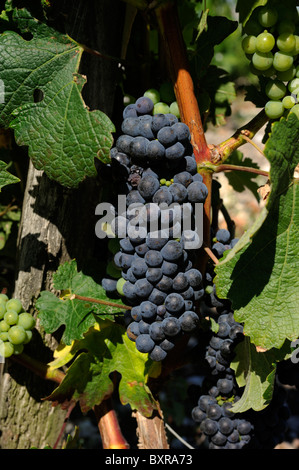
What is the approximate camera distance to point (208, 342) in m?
1.21

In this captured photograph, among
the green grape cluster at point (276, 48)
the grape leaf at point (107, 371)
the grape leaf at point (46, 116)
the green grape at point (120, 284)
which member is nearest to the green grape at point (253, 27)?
the green grape cluster at point (276, 48)

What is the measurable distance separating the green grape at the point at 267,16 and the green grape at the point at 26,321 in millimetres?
843

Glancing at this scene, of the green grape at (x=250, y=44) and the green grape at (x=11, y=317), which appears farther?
the green grape at (x=11, y=317)

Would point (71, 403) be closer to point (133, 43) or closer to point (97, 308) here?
point (97, 308)

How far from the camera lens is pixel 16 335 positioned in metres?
1.13

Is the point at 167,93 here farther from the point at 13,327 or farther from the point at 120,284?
the point at 13,327

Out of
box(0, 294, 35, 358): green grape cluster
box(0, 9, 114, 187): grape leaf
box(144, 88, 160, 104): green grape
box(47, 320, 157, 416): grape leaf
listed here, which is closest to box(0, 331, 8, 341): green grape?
box(0, 294, 35, 358): green grape cluster

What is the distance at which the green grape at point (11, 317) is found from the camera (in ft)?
3.74

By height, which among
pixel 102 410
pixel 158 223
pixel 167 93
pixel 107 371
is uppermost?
pixel 167 93

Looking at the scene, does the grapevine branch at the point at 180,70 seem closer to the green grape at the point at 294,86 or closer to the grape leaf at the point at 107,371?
the green grape at the point at 294,86

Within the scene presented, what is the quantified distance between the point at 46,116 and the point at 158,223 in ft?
1.05

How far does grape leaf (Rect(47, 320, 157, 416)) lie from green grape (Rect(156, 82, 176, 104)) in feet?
1.84

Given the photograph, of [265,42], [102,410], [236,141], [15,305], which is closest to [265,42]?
[265,42]
